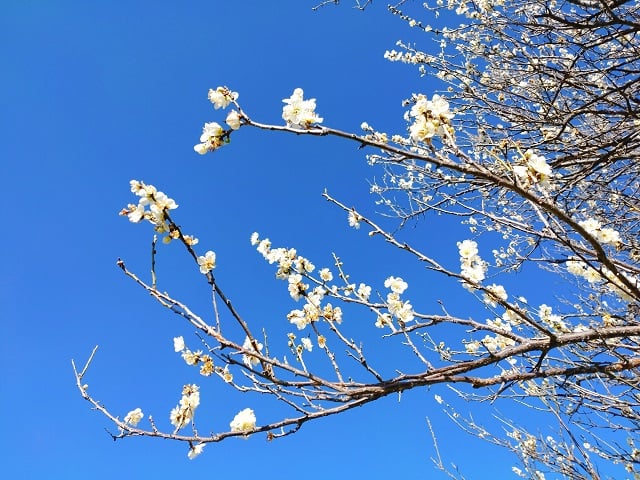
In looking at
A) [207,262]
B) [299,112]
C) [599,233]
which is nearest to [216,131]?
[299,112]

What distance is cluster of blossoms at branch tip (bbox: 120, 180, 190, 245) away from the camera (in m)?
1.81

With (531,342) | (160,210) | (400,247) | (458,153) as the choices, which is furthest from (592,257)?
(160,210)

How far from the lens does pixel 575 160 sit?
11.2ft

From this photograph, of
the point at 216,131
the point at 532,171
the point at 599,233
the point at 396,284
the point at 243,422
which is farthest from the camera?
the point at 396,284

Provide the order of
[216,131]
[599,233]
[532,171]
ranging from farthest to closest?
[599,233] → [216,131] → [532,171]

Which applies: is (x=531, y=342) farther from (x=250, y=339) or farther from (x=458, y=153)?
(x=250, y=339)

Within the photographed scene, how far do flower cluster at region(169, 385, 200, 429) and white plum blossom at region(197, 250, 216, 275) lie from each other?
727 millimetres

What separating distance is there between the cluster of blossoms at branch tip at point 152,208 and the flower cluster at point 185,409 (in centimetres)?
84

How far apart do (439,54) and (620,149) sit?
1963 mm

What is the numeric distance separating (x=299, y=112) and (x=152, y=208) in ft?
2.37

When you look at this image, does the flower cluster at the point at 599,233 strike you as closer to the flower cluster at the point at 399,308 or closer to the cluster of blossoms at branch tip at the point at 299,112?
the flower cluster at the point at 399,308

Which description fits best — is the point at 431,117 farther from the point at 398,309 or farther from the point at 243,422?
the point at 243,422

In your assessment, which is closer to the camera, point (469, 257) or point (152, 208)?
point (152, 208)

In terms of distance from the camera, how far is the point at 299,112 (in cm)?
165
